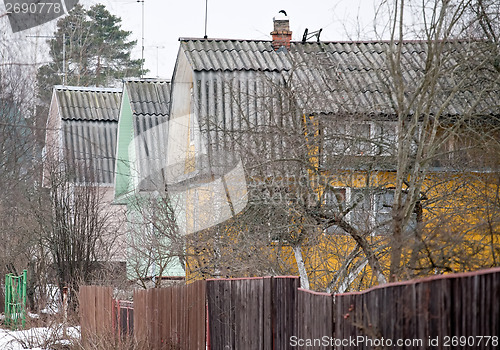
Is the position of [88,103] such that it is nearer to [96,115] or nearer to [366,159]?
[96,115]

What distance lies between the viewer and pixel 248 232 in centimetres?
1179

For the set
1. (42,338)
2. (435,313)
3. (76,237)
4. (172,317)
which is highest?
(435,313)

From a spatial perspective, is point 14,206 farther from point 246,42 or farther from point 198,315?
point 198,315

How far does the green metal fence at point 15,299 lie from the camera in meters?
21.2

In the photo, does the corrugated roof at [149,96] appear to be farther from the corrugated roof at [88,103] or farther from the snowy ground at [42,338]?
the snowy ground at [42,338]

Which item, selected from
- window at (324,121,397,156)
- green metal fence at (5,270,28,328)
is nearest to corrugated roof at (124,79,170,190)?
green metal fence at (5,270,28,328)

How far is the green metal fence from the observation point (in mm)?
21188

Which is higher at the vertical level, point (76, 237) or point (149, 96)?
point (149, 96)

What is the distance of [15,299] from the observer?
22422mm

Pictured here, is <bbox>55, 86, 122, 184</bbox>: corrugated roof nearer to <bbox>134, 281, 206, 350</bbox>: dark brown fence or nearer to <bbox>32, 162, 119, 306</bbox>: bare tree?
<bbox>32, 162, 119, 306</bbox>: bare tree

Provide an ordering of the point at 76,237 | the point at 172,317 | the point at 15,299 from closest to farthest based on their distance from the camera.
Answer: the point at 172,317 < the point at 76,237 < the point at 15,299

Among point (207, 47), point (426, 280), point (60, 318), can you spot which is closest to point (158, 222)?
point (60, 318)

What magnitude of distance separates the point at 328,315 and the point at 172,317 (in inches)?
240

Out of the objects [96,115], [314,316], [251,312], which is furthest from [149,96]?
[314,316]
